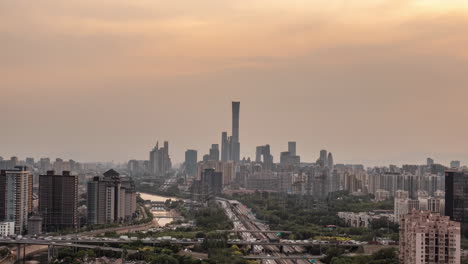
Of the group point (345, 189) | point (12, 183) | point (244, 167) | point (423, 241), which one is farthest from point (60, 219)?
point (244, 167)

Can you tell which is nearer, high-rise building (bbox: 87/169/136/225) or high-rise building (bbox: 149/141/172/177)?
high-rise building (bbox: 87/169/136/225)

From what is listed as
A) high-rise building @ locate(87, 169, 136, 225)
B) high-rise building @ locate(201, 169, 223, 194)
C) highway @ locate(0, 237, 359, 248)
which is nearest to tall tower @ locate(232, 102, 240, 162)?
high-rise building @ locate(201, 169, 223, 194)

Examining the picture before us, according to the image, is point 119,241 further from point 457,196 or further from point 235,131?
point 235,131

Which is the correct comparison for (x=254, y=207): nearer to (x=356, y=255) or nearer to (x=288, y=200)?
(x=288, y=200)

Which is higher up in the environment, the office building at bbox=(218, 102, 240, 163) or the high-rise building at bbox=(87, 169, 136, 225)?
the office building at bbox=(218, 102, 240, 163)

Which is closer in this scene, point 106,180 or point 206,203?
point 106,180

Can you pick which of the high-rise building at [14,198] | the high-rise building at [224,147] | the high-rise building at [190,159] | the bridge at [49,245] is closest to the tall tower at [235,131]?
the high-rise building at [224,147]

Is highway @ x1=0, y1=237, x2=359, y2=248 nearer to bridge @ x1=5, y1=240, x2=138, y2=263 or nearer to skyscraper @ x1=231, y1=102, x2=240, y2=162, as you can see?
bridge @ x1=5, y1=240, x2=138, y2=263
